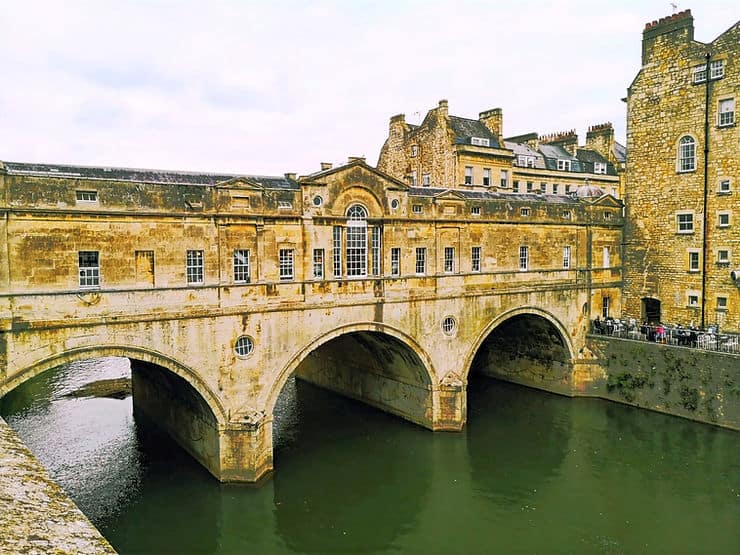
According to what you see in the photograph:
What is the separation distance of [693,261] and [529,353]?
939cm

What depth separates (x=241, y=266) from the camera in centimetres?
2011

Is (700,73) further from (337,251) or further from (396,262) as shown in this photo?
(337,251)

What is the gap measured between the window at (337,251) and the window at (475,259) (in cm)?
670

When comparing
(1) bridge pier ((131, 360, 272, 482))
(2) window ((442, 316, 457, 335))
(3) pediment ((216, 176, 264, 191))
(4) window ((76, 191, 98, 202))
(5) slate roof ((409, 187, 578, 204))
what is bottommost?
(1) bridge pier ((131, 360, 272, 482))

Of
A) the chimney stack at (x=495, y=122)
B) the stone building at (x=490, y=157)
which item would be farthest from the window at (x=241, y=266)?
the chimney stack at (x=495, y=122)

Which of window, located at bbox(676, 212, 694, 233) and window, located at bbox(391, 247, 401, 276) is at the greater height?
window, located at bbox(676, 212, 694, 233)

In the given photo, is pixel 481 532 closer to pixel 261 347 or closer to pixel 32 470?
pixel 261 347

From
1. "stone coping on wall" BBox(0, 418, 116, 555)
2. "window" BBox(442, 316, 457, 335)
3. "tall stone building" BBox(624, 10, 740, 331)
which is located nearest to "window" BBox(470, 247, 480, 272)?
"window" BBox(442, 316, 457, 335)

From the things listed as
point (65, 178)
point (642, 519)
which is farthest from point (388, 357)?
point (65, 178)

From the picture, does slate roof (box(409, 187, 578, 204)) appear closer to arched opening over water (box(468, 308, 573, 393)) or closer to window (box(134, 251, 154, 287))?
arched opening over water (box(468, 308, 573, 393))

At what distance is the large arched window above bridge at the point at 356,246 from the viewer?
73.6ft

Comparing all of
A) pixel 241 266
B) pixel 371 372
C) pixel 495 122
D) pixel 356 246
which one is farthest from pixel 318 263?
pixel 495 122

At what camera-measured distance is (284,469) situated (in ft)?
70.8

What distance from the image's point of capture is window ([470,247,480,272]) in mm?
26105
